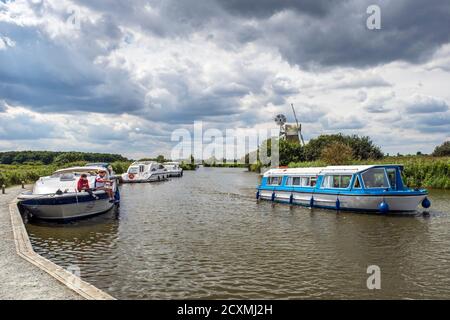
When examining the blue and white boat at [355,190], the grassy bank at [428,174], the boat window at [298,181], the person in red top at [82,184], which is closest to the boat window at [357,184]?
the blue and white boat at [355,190]

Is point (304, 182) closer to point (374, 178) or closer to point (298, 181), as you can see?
point (298, 181)

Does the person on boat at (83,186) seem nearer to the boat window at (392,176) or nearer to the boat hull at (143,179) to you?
the boat window at (392,176)

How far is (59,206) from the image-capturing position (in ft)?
70.0

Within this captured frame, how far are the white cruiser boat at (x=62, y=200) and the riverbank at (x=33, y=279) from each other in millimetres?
7064

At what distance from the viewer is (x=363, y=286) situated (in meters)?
11.6

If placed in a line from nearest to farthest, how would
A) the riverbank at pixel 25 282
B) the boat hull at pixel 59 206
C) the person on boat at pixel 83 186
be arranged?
1. the riverbank at pixel 25 282
2. the boat hull at pixel 59 206
3. the person on boat at pixel 83 186

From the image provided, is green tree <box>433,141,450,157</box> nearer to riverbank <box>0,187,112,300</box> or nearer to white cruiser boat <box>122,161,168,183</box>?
white cruiser boat <box>122,161,168,183</box>

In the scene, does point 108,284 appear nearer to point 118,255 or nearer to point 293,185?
point 118,255

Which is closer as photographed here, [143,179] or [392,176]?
[392,176]

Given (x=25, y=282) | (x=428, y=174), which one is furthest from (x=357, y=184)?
(x=428, y=174)

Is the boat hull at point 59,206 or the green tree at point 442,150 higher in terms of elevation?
the green tree at point 442,150

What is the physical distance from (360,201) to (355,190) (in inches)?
32.4

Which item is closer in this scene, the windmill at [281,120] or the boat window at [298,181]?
the boat window at [298,181]

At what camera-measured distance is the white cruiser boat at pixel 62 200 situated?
21.0m
